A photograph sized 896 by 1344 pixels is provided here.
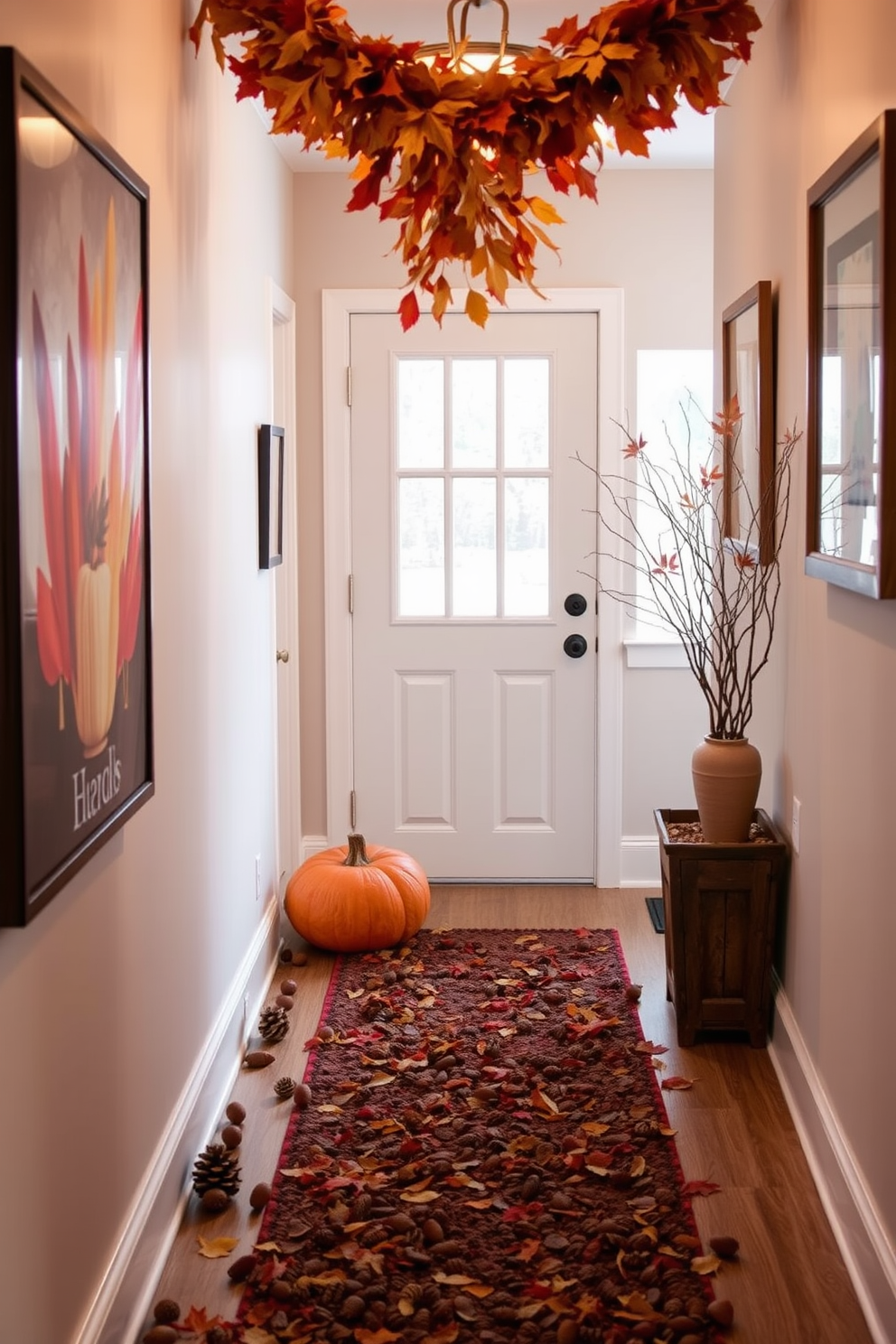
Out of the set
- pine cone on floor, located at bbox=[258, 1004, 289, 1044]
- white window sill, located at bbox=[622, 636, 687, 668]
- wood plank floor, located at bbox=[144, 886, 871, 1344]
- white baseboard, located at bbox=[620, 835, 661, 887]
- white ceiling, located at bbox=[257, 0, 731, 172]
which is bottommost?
wood plank floor, located at bbox=[144, 886, 871, 1344]

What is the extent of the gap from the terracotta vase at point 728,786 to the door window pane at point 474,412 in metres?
1.87

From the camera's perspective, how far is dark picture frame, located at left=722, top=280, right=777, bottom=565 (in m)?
3.40

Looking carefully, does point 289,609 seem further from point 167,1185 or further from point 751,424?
point 167,1185

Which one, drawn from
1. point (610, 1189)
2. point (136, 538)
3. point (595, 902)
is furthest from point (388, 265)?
point (610, 1189)

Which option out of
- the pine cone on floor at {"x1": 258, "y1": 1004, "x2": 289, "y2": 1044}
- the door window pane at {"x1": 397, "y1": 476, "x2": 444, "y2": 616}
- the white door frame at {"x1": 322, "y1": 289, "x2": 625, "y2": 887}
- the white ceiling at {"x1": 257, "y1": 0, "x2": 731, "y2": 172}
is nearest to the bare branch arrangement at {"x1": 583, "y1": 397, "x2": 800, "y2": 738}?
the white door frame at {"x1": 322, "y1": 289, "x2": 625, "y2": 887}

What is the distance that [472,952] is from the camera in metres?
4.33

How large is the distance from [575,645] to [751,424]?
153 cm

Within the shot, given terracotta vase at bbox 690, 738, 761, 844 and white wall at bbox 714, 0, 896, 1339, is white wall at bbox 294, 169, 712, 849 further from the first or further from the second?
terracotta vase at bbox 690, 738, 761, 844

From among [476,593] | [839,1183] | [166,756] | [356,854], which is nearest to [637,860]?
[476,593]

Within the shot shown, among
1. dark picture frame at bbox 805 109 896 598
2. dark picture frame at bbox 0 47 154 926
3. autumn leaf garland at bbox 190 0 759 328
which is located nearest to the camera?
dark picture frame at bbox 0 47 154 926

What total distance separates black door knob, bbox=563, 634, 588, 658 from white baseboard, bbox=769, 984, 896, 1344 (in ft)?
6.01

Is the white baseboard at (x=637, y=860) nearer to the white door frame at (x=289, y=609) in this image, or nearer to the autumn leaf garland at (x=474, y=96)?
the white door frame at (x=289, y=609)

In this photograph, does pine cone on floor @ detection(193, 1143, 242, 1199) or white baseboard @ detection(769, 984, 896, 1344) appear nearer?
white baseboard @ detection(769, 984, 896, 1344)

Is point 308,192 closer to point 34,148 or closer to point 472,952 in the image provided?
point 472,952
